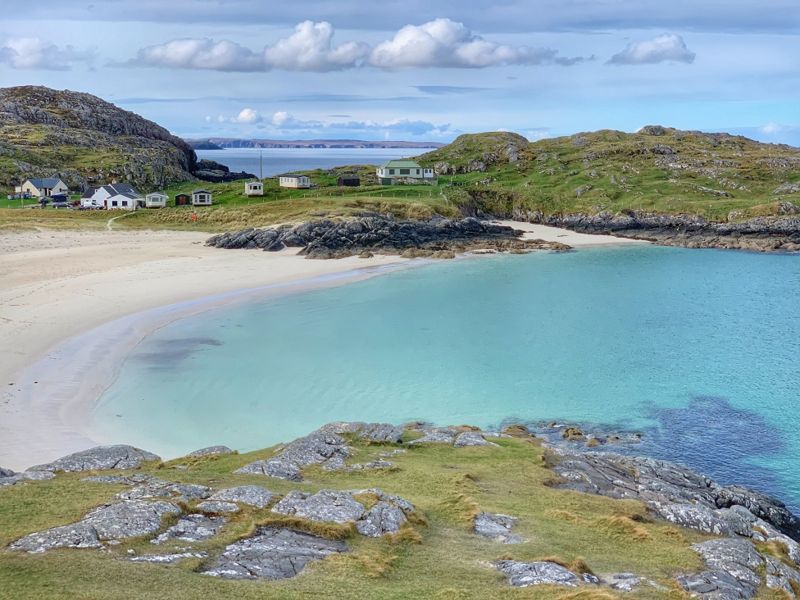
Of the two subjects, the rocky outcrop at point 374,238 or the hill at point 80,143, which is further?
the hill at point 80,143

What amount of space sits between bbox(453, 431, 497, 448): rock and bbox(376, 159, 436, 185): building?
109m

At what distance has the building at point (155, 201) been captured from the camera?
112 metres

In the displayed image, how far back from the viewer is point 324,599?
1507 centimetres

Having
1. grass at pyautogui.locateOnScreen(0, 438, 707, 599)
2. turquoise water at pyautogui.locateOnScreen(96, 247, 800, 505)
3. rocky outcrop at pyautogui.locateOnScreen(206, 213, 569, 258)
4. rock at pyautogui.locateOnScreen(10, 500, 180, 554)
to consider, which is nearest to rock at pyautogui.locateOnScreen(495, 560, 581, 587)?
grass at pyautogui.locateOnScreen(0, 438, 707, 599)

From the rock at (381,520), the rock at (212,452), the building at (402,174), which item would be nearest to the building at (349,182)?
the building at (402,174)

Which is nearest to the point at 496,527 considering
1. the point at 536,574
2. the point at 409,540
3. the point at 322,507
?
the point at 409,540

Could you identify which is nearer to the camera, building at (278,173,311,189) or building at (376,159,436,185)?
Result: building at (278,173,311,189)

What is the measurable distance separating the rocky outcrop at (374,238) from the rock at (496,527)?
67343 millimetres

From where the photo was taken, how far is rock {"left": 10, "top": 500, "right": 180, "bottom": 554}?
1683 cm

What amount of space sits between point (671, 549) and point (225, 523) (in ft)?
42.6

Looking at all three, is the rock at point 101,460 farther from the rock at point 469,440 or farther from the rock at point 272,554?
the rock at point 469,440

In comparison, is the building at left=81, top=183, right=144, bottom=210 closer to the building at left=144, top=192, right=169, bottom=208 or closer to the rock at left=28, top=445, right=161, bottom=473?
the building at left=144, top=192, right=169, bottom=208

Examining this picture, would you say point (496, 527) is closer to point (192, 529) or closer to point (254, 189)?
point (192, 529)

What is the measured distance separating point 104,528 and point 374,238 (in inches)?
3113
